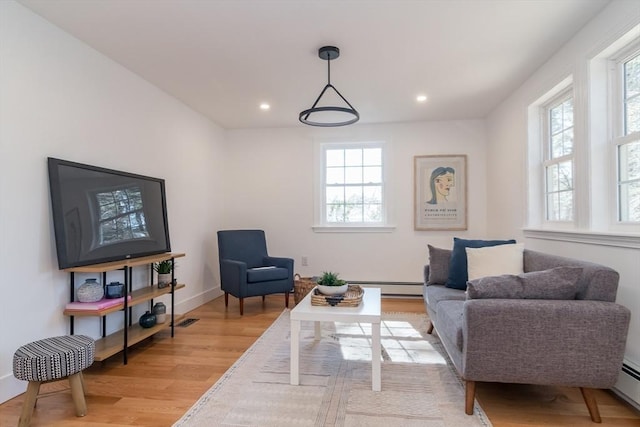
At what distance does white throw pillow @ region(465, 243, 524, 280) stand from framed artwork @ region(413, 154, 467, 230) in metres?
1.90

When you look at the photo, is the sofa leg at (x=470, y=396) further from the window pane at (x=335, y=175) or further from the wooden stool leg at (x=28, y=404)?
the window pane at (x=335, y=175)

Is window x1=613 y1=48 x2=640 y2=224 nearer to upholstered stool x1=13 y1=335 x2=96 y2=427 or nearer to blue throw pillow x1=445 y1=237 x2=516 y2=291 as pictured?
blue throw pillow x1=445 y1=237 x2=516 y2=291

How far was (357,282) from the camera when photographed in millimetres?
5051

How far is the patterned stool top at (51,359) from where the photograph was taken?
186 cm

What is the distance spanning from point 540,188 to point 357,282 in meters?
2.56

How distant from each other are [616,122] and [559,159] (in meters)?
0.74

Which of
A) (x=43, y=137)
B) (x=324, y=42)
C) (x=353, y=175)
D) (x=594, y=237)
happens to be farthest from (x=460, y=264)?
(x=43, y=137)

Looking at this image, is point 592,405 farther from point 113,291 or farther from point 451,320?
point 113,291

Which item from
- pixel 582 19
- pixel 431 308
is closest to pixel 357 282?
pixel 431 308

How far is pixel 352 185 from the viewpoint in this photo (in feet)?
17.1

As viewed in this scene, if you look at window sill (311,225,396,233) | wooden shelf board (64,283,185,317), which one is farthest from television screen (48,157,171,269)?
window sill (311,225,396,233)

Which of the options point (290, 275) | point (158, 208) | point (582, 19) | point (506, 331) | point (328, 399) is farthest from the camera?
point (290, 275)

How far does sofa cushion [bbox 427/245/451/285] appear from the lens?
→ 333 centimetres

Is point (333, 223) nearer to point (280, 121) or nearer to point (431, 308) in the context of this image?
point (280, 121)
